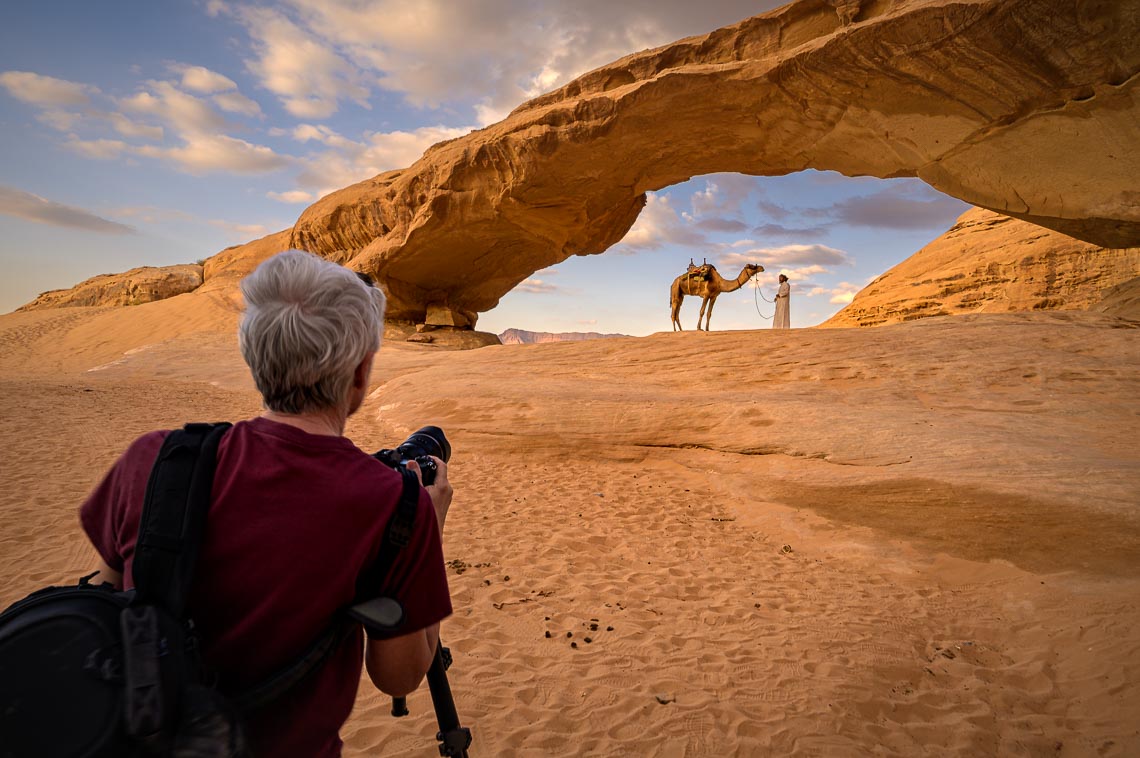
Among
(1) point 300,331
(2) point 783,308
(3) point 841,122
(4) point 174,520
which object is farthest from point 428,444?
(2) point 783,308

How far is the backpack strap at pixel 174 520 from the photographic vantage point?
2.80 ft

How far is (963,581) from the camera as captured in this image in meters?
4.54

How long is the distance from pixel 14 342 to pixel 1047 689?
30.8 m

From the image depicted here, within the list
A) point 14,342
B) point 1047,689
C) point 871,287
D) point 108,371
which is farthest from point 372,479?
point 14,342

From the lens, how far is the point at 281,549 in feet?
3.19

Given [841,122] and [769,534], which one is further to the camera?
[841,122]

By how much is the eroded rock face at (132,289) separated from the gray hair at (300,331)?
3380 centimetres

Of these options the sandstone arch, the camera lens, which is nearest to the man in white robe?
the sandstone arch

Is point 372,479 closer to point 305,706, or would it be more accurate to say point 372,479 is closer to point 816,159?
point 305,706

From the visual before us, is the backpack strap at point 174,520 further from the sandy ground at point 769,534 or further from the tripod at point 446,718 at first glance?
the sandy ground at point 769,534

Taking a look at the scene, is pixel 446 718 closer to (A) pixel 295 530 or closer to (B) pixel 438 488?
(B) pixel 438 488

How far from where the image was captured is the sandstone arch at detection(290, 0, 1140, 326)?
861 cm

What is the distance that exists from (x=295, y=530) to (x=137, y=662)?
27 cm

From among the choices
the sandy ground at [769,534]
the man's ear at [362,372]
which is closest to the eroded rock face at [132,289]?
the sandy ground at [769,534]
